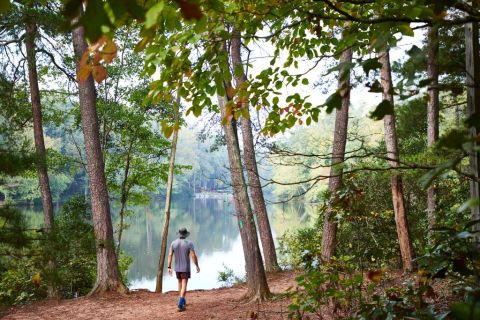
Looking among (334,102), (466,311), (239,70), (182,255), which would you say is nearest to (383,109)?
(334,102)

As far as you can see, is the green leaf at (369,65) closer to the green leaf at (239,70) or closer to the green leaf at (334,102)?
the green leaf at (334,102)

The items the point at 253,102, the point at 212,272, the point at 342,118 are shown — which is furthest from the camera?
the point at 212,272

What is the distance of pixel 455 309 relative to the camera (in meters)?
0.71

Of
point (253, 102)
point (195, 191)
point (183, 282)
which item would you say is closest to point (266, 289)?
point (183, 282)

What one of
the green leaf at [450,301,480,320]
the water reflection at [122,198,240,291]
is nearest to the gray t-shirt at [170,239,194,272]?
the water reflection at [122,198,240,291]

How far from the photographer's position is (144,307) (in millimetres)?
7707

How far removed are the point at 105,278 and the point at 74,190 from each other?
135ft

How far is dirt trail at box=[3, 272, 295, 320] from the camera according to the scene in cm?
659

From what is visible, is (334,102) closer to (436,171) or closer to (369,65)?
(369,65)

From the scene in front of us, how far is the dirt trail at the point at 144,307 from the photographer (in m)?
6.59

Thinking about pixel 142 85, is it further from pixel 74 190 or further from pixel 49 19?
pixel 74 190

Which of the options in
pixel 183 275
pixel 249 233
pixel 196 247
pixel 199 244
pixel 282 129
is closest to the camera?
pixel 282 129

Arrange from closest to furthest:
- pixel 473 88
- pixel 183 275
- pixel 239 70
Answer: pixel 473 88 < pixel 239 70 < pixel 183 275

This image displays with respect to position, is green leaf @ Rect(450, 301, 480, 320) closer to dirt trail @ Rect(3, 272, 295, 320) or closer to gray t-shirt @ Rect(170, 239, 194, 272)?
dirt trail @ Rect(3, 272, 295, 320)
